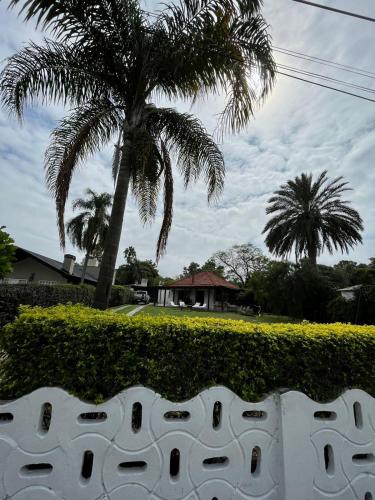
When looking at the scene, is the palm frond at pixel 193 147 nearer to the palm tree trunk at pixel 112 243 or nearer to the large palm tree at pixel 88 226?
the palm tree trunk at pixel 112 243

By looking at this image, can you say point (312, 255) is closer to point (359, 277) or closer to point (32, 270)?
point (359, 277)

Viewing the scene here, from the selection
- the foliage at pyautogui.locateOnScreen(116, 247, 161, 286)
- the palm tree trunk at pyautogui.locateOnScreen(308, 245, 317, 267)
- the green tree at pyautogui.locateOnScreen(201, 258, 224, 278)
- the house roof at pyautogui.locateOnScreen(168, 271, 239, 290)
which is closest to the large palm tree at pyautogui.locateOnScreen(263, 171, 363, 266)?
the palm tree trunk at pyautogui.locateOnScreen(308, 245, 317, 267)

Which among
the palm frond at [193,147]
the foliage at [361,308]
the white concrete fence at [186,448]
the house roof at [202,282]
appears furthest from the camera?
the house roof at [202,282]

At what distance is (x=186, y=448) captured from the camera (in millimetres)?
2293

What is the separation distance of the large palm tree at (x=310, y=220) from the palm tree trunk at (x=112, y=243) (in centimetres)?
1922

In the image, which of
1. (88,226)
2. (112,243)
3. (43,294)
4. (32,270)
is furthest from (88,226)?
(112,243)

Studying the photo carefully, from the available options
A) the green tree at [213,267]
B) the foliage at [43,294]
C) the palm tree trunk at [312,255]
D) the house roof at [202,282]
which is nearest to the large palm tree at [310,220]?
the palm tree trunk at [312,255]

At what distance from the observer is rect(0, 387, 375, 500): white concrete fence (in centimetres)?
207

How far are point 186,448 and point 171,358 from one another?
72cm

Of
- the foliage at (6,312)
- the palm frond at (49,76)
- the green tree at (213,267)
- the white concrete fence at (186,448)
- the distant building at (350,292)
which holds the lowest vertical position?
the white concrete fence at (186,448)

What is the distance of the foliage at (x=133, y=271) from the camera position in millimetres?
57844

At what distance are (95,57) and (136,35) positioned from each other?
977 millimetres

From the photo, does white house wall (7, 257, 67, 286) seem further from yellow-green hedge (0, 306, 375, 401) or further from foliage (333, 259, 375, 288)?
foliage (333, 259, 375, 288)

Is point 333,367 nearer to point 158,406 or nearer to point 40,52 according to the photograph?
point 158,406
